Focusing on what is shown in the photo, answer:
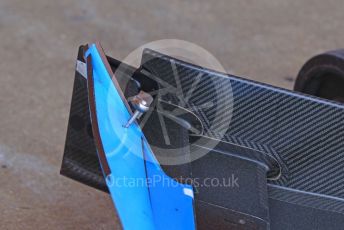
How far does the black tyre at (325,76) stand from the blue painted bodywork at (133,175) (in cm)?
134

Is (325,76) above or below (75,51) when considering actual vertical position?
above

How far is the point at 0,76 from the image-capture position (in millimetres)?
4418

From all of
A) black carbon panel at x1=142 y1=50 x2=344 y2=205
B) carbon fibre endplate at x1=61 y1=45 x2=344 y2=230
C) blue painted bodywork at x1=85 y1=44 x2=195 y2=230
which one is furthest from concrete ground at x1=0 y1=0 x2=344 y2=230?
black carbon panel at x1=142 y1=50 x2=344 y2=205

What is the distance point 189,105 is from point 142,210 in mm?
461

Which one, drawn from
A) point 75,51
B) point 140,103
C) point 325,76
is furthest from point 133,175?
point 75,51

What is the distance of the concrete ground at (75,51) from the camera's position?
3357 mm

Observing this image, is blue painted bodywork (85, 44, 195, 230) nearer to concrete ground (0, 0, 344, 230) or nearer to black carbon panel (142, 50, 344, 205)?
black carbon panel (142, 50, 344, 205)

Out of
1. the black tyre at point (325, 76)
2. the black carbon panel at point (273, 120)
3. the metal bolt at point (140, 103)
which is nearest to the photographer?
the black carbon panel at point (273, 120)

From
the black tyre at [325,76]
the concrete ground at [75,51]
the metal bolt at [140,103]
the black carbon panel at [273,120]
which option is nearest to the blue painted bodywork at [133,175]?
the metal bolt at [140,103]

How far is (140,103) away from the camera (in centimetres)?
230

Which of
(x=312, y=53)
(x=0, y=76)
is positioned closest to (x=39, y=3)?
(x=0, y=76)

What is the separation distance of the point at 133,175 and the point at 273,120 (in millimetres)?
574

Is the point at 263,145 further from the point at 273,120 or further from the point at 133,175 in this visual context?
the point at 133,175

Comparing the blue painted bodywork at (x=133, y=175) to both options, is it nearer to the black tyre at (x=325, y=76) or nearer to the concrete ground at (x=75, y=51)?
the concrete ground at (x=75, y=51)
